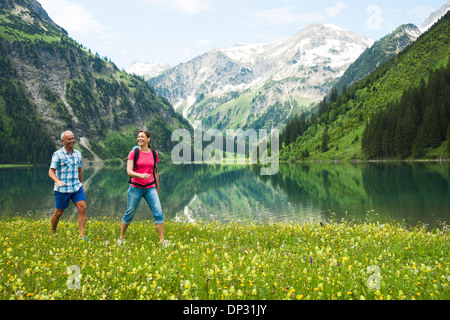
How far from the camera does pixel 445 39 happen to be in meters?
181

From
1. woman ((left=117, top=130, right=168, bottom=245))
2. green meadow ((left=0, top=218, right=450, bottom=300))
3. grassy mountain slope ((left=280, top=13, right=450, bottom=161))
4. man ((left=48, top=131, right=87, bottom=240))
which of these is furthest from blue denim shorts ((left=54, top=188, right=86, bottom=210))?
grassy mountain slope ((left=280, top=13, right=450, bottom=161))

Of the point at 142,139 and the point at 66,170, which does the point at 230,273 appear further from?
the point at 66,170

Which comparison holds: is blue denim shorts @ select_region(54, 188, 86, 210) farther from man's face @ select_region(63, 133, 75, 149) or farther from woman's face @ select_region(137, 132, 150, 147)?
woman's face @ select_region(137, 132, 150, 147)

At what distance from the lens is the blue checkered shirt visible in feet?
38.8

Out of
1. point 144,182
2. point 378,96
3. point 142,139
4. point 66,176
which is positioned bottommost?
point 144,182

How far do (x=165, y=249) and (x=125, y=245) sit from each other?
5.47 feet

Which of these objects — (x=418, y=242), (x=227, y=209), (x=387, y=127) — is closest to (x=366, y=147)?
(x=387, y=127)

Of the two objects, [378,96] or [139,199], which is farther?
[378,96]

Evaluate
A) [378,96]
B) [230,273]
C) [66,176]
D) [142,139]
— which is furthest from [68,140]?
[378,96]

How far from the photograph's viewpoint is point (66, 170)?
39.3 ft

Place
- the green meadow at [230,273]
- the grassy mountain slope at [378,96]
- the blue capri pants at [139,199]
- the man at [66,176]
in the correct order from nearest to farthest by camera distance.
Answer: the green meadow at [230,273], the blue capri pants at [139,199], the man at [66,176], the grassy mountain slope at [378,96]

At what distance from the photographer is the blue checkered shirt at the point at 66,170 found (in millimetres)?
11828

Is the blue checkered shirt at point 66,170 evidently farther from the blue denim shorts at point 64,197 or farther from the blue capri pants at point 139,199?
the blue capri pants at point 139,199

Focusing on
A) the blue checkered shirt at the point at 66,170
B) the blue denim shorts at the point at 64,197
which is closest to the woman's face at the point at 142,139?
the blue checkered shirt at the point at 66,170
